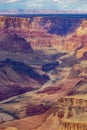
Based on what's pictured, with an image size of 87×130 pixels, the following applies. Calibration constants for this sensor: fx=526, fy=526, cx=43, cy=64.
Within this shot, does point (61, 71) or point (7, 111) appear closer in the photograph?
point (7, 111)

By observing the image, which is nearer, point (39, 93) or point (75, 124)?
point (75, 124)

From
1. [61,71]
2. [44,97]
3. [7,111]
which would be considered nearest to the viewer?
[7,111]

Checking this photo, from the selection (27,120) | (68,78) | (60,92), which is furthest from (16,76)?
(27,120)

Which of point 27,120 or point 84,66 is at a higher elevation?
point 84,66

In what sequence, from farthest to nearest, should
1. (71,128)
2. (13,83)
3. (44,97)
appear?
(13,83) → (44,97) → (71,128)

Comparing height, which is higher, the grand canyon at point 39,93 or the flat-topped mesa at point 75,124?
the grand canyon at point 39,93

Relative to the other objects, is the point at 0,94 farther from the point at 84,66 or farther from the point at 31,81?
the point at 84,66

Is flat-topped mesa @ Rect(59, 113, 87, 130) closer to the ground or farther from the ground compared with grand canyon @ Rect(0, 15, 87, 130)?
closer to the ground

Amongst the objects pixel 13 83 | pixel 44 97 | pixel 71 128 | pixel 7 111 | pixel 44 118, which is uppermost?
pixel 13 83

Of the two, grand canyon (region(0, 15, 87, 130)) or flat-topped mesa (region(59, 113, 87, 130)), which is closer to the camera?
flat-topped mesa (region(59, 113, 87, 130))

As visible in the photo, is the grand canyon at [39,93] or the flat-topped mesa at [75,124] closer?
the flat-topped mesa at [75,124]

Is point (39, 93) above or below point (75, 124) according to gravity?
above
